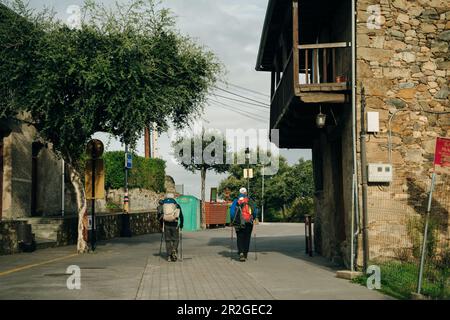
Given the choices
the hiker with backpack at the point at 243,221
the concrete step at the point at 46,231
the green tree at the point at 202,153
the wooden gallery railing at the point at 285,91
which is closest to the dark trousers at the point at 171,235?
the hiker with backpack at the point at 243,221

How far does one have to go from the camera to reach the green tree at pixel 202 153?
46250 millimetres

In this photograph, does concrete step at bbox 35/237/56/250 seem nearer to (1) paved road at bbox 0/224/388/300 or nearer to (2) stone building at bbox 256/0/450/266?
(1) paved road at bbox 0/224/388/300

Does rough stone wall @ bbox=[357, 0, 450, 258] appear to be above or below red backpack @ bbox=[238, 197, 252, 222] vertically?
above

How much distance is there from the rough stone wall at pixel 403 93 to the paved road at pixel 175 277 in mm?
1838

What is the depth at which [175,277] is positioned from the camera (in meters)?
12.0

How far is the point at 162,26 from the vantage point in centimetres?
1769

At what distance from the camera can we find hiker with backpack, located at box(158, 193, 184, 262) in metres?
15.6

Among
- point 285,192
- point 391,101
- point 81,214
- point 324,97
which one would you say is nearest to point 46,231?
point 81,214

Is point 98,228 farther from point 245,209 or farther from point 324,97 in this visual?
point 324,97

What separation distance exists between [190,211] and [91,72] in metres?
22.0

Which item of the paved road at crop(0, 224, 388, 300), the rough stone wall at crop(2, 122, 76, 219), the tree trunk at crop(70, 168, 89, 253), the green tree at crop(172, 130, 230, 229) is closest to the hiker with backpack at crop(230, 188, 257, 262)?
the paved road at crop(0, 224, 388, 300)

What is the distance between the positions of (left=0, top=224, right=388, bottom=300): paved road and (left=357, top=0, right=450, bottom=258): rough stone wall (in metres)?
1.84

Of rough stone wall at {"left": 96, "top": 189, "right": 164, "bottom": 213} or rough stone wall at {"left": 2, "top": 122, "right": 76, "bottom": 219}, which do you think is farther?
rough stone wall at {"left": 96, "top": 189, "right": 164, "bottom": 213}

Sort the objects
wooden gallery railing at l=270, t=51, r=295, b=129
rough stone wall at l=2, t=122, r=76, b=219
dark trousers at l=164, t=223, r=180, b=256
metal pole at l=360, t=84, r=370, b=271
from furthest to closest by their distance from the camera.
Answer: rough stone wall at l=2, t=122, r=76, b=219
dark trousers at l=164, t=223, r=180, b=256
wooden gallery railing at l=270, t=51, r=295, b=129
metal pole at l=360, t=84, r=370, b=271
